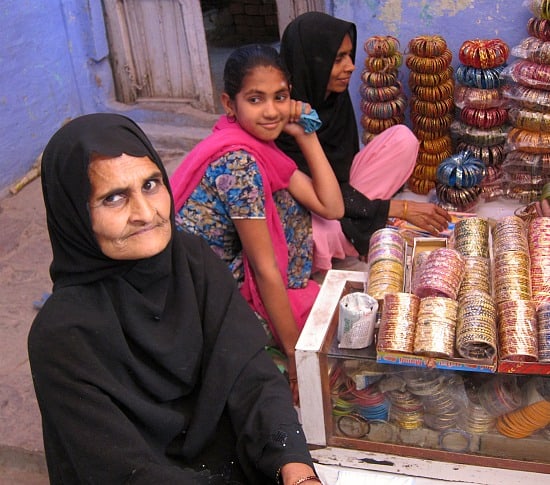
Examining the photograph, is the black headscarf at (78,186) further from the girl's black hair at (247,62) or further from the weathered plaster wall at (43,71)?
the weathered plaster wall at (43,71)

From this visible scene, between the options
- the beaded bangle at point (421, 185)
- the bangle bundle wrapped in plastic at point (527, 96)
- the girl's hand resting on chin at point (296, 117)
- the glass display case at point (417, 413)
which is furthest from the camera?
the beaded bangle at point (421, 185)

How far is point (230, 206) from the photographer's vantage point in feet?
8.19

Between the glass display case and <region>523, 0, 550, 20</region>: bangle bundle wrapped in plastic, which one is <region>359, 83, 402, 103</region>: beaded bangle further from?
the glass display case

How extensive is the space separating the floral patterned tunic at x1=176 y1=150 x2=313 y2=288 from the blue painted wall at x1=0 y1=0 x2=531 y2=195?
1534 millimetres

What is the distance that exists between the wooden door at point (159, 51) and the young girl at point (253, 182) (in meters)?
2.51

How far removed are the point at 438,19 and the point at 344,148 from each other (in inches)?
37.7

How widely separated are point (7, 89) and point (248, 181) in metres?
2.64

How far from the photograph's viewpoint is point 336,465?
212 cm

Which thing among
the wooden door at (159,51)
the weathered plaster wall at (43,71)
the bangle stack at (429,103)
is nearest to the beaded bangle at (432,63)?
the bangle stack at (429,103)

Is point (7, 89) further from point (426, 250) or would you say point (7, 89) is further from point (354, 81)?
point (426, 250)

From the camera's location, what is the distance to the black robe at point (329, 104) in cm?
308

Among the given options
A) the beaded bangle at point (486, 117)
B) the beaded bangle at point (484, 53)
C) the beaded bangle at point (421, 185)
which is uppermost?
the beaded bangle at point (484, 53)

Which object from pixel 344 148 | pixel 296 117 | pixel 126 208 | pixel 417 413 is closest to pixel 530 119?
pixel 344 148

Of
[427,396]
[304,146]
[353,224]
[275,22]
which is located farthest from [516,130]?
[275,22]
